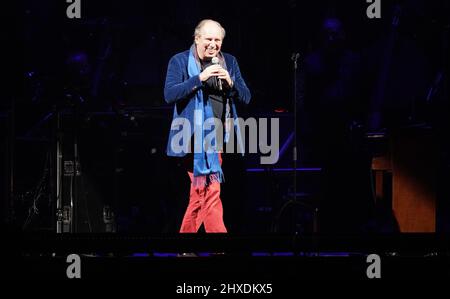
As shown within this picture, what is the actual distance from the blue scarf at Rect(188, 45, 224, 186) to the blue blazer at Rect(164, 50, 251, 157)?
0.16ft

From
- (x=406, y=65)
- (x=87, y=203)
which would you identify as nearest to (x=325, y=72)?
(x=406, y=65)

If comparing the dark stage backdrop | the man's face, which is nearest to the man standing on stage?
the man's face

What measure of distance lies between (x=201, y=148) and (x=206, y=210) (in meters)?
0.49

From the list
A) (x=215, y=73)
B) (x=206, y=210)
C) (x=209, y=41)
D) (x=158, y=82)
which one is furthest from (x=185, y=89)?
(x=158, y=82)

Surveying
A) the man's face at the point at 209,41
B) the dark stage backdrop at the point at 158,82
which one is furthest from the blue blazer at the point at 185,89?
the dark stage backdrop at the point at 158,82

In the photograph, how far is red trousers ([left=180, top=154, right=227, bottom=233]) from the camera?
5843 mm

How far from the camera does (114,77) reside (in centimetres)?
758

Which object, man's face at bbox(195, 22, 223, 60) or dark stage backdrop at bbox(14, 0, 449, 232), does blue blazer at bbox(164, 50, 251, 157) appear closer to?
man's face at bbox(195, 22, 223, 60)

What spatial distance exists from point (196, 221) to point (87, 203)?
1.27 metres

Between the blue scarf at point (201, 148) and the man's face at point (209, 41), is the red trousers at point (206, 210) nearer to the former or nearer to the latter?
the blue scarf at point (201, 148)

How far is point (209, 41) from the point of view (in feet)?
19.4

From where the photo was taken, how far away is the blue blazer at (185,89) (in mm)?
5789

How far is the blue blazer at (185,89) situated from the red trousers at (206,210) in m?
0.35

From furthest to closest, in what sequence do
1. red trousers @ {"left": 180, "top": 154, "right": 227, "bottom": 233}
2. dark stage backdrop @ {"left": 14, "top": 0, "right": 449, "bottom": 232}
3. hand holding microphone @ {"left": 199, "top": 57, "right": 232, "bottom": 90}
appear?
1. dark stage backdrop @ {"left": 14, "top": 0, "right": 449, "bottom": 232}
2. red trousers @ {"left": 180, "top": 154, "right": 227, "bottom": 233}
3. hand holding microphone @ {"left": 199, "top": 57, "right": 232, "bottom": 90}
